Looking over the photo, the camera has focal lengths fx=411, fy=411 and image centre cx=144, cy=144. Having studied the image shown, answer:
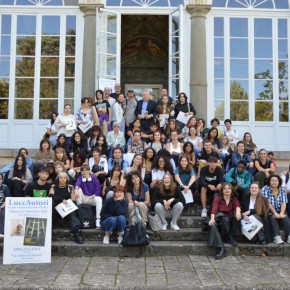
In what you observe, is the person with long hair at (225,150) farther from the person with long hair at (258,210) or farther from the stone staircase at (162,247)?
the stone staircase at (162,247)

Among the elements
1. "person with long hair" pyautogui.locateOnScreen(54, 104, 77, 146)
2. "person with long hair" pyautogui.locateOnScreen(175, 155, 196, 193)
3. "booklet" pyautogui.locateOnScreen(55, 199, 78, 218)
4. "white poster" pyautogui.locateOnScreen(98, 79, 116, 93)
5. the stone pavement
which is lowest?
the stone pavement

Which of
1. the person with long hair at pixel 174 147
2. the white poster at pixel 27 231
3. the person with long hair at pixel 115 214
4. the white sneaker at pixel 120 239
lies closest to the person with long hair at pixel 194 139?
the person with long hair at pixel 174 147

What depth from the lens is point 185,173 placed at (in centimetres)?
759

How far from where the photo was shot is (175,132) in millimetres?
8344

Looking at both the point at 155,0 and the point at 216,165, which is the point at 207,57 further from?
the point at 216,165

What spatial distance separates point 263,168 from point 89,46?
5.76 metres

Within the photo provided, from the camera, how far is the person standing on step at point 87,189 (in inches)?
269

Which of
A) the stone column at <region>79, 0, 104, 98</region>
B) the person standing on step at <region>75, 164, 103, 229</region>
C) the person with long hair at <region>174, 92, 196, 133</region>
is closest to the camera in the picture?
the person standing on step at <region>75, 164, 103, 229</region>

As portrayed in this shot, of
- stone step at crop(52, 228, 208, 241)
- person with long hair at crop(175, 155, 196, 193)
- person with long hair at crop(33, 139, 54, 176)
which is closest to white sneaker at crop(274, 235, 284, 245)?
stone step at crop(52, 228, 208, 241)

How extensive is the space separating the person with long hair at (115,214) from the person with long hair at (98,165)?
45.2 inches

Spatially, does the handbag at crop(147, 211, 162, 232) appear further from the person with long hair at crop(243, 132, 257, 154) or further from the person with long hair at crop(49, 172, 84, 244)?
the person with long hair at crop(243, 132, 257, 154)

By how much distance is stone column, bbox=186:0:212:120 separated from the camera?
431 inches

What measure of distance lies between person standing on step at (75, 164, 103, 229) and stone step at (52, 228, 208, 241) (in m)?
0.52

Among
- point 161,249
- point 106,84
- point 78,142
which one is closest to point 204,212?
point 161,249
